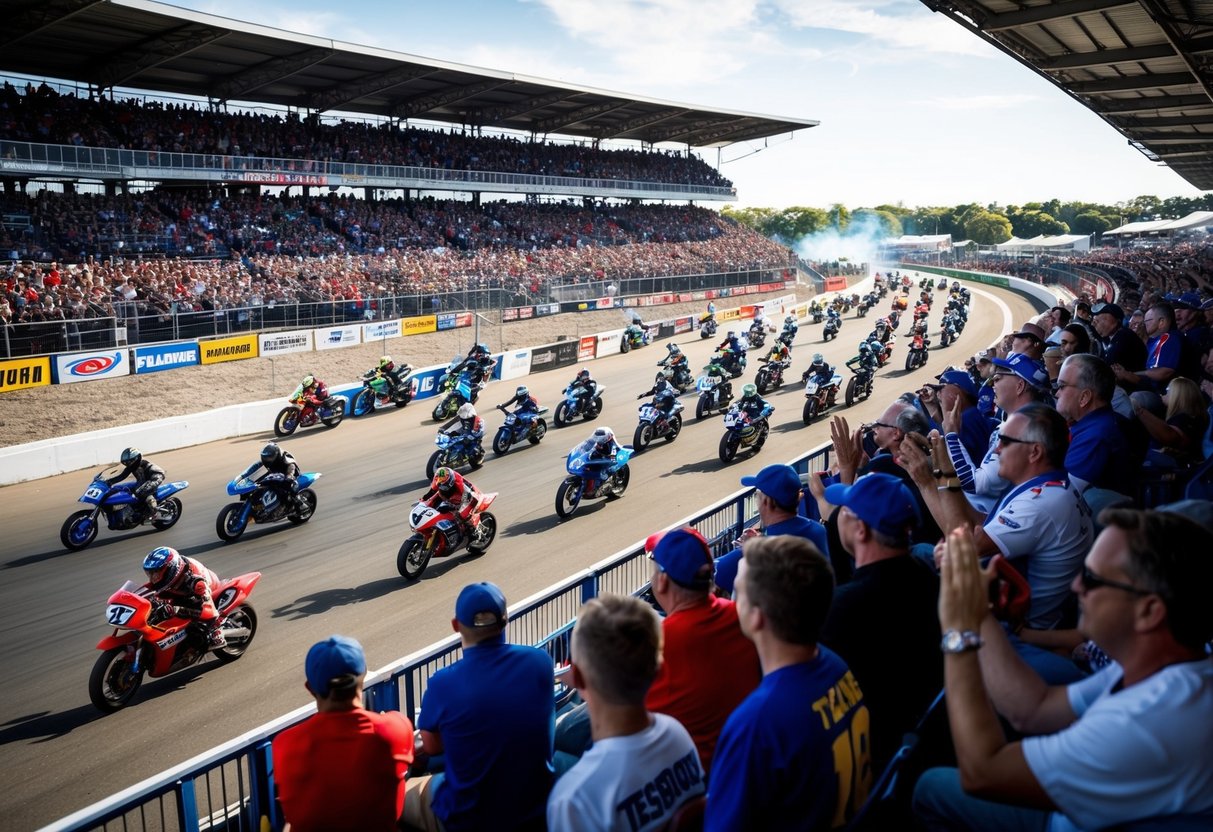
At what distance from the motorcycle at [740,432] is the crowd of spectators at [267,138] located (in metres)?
27.2

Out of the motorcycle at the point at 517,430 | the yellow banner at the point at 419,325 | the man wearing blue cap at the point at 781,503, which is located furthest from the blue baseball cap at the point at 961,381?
the yellow banner at the point at 419,325

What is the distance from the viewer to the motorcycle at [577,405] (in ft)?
69.7

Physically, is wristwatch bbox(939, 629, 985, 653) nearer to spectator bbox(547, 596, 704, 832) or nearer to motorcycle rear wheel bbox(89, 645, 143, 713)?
spectator bbox(547, 596, 704, 832)

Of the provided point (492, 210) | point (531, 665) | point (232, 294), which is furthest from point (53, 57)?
point (531, 665)

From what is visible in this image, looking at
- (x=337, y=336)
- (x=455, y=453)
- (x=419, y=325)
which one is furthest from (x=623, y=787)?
(x=419, y=325)

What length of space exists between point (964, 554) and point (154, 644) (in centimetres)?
824

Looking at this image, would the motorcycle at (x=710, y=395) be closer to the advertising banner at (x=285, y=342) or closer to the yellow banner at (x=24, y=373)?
the advertising banner at (x=285, y=342)

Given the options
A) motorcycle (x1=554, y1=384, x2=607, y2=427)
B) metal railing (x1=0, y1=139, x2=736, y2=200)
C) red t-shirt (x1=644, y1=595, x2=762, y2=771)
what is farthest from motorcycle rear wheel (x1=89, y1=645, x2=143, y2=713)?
metal railing (x1=0, y1=139, x2=736, y2=200)

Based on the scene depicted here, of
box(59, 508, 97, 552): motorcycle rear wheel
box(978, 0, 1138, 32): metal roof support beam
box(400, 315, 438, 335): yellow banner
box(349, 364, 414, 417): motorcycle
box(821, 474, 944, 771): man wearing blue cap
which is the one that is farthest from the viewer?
box(400, 315, 438, 335): yellow banner

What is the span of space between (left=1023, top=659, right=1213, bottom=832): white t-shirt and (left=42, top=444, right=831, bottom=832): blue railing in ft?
12.7

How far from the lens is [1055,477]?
171 inches

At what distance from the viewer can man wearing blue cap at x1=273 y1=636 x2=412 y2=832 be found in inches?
144

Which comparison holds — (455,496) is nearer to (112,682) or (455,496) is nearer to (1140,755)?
(112,682)

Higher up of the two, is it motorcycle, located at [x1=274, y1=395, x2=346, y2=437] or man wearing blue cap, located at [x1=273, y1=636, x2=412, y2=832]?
man wearing blue cap, located at [x1=273, y1=636, x2=412, y2=832]
